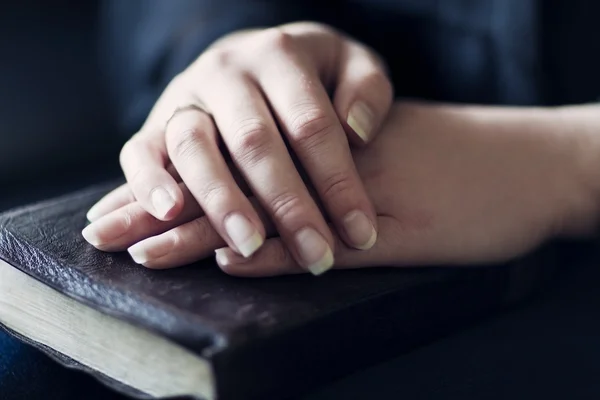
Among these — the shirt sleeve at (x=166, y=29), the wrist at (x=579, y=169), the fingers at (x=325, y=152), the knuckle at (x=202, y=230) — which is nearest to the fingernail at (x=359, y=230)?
the fingers at (x=325, y=152)

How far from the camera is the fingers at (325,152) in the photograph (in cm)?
58

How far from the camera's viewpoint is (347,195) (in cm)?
58

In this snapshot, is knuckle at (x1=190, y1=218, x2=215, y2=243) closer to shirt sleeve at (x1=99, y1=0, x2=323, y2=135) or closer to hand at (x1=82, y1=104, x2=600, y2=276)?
hand at (x1=82, y1=104, x2=600, y2=276)

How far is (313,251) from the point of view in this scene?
1.77 feet

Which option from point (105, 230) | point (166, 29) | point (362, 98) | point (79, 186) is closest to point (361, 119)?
point (362, 98)

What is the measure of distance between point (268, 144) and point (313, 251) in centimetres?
9

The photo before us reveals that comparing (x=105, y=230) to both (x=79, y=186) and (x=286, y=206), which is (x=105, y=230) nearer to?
(x=286, y=206)

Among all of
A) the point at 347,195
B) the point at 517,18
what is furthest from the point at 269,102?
the point at 517,18

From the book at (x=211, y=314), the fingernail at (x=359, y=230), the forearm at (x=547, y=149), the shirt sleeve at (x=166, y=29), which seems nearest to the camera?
the book at (x=211, y=314)

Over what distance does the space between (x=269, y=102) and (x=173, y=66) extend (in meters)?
0.41

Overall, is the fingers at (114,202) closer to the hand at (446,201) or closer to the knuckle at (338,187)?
the hand at (446,201)

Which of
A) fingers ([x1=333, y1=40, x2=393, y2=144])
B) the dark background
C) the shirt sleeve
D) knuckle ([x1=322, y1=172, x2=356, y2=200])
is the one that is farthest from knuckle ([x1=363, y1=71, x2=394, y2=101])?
the shirt sleeve

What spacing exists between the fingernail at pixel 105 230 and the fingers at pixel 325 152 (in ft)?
0.48

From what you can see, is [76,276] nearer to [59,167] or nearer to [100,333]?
[100,333]
